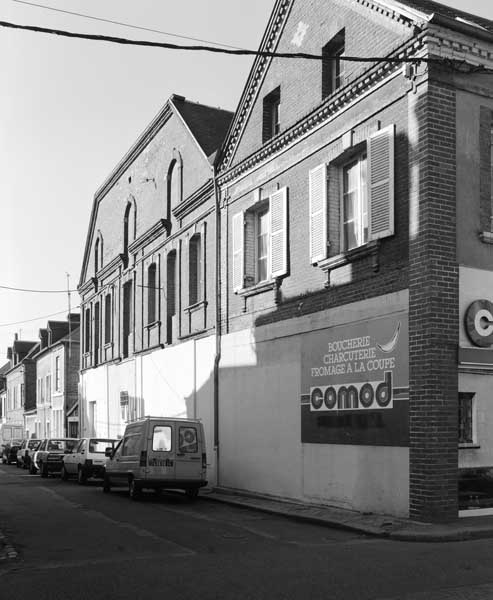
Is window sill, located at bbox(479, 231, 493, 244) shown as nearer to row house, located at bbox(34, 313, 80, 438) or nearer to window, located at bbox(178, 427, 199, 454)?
window, located at bbox(178, 427, 199, 454)

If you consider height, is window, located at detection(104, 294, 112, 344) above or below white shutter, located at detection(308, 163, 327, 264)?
below

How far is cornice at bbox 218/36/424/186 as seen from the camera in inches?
558

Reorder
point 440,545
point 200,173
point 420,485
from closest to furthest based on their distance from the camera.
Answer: point 440,545 → point 420,485 → point 200,173

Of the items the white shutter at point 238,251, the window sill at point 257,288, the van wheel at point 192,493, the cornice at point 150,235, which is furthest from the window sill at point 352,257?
the cornice at point 150,235

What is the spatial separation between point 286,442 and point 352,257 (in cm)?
471

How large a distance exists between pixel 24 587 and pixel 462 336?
8.01 metres

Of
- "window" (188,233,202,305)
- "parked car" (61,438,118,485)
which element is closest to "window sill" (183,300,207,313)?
"window" (188,233,202,305)

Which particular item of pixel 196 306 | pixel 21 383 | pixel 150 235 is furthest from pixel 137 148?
pixel 21 383

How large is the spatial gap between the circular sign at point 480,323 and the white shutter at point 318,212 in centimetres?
370

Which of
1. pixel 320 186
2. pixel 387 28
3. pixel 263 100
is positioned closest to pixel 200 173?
pixel 263 100

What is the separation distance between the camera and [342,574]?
8.77 metres

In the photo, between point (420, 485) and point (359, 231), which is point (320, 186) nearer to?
point (359, 231)

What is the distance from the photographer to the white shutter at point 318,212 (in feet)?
53.3

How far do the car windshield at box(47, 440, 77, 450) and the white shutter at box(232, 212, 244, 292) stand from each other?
14.3 metres
